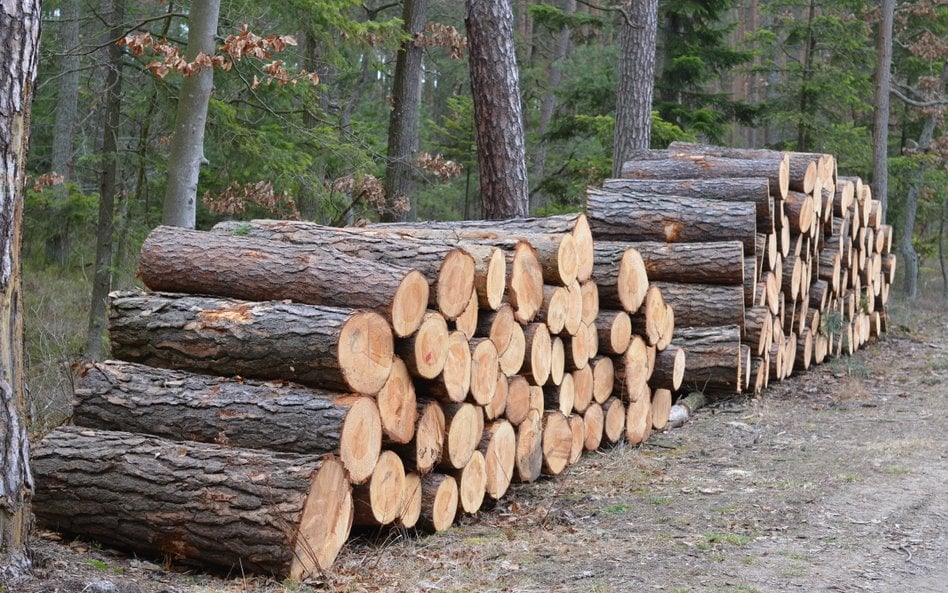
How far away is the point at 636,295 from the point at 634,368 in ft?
2.13

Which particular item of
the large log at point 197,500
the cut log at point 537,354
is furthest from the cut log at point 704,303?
the large log at point 197,500

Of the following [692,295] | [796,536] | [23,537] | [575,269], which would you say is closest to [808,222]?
[692,295]

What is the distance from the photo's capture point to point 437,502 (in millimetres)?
5941

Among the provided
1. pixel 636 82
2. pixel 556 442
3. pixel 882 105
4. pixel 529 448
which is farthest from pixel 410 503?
pixel 882 105

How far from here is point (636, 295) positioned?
8.26m

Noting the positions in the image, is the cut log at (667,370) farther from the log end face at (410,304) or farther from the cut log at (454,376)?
the log end face at (410,304)

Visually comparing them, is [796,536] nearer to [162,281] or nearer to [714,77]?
[162,281]

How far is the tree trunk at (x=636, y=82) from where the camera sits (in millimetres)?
13008

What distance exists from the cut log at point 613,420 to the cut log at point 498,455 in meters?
1.58

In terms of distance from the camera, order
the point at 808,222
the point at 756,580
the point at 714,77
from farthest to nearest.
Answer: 1. the point at 714,77
2. the point at 808,222
3. the point at 756,580

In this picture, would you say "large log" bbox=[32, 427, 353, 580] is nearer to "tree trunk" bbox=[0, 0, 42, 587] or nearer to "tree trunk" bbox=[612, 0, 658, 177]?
"tree trunk" bbox=[0, 0, 42, 587]

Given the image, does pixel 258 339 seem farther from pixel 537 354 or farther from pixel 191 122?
pixel 191 122

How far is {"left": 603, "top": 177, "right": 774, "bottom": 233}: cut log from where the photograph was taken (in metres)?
10.2

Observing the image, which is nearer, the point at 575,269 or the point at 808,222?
the point at 575,269
